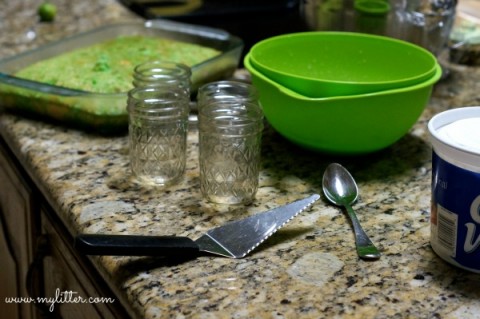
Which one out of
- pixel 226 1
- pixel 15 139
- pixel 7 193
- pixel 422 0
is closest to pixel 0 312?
pixel 7 193

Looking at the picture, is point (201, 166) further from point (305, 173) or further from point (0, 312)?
point (0, 312)

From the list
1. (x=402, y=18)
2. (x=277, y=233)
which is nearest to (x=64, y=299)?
(x=277, y=233)

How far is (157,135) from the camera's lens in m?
0.90

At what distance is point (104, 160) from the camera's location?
962mm

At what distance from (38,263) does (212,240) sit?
1.11 feet

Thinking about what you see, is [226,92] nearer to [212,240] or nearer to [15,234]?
[212,240]

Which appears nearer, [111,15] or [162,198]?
[162,198]

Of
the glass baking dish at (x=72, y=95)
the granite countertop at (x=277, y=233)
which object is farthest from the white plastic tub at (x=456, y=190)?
the glass baking dish at (x=72, y=95)

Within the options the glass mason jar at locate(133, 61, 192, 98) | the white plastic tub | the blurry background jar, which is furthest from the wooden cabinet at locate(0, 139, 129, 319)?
the blurry background jar

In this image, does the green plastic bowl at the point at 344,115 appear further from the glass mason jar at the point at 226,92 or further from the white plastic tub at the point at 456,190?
the white plastic tub at the point at 456,190

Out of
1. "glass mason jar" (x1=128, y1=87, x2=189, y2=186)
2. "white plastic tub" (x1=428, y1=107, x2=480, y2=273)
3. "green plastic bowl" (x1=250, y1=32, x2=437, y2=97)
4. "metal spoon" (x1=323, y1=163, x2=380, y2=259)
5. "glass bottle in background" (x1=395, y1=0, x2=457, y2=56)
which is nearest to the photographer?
"white plastic tub" (x1=428, y1=107, x2=480, y2=273)

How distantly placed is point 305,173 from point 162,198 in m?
0.19

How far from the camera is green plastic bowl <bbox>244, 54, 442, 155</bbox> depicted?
0.87 m

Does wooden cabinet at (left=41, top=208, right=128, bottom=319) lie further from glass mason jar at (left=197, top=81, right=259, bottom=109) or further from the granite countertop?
glass mason jar at (left=197, top=81, right=259, bottom=109)
